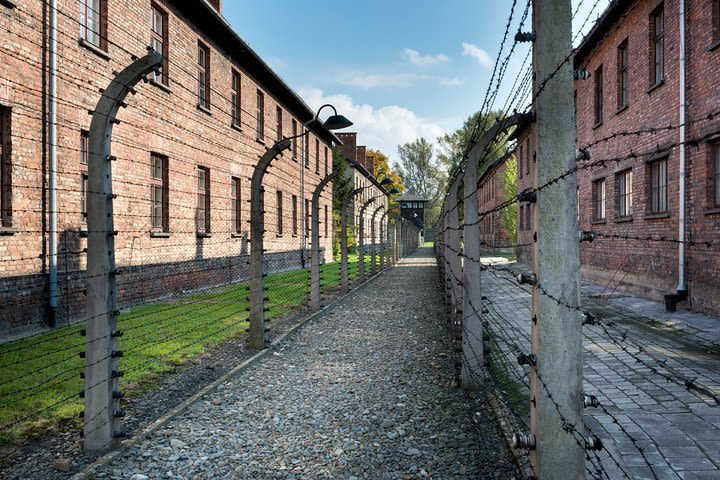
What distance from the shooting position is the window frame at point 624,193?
14350 millimetres

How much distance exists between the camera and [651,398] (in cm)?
494


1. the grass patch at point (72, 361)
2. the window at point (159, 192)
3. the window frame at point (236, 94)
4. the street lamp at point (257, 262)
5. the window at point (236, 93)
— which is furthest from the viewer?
the window at point (236, 93)

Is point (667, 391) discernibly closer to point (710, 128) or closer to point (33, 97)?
point (710, 128)

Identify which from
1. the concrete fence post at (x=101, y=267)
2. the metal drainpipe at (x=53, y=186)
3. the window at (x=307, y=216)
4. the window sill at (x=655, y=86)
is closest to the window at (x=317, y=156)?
the window at (x=307, y=216)

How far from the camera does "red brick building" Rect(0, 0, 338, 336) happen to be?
341 inches

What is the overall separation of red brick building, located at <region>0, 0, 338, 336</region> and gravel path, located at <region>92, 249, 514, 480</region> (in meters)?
1.51

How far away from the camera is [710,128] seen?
9859mm

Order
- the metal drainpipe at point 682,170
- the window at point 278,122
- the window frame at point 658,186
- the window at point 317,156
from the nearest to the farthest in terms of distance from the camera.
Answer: the metal drainpipe at point 682,170, the window frame at point 658,186, the window at point 278,122, the window at point 317,156

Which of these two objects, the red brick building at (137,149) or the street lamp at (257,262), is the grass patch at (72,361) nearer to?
the street lamp at (257,262)

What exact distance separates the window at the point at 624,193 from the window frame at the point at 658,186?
1.18m

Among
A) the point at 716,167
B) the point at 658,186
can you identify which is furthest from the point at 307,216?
the point at 716,167

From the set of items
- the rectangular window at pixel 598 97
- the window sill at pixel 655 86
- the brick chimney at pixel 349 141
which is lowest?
the window sill at pixel 655 86

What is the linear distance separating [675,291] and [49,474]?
11.4m

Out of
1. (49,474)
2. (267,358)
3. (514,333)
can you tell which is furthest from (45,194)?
(514,333)
